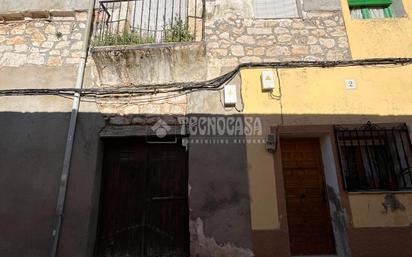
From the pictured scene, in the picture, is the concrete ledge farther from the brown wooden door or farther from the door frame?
the brown wooden door

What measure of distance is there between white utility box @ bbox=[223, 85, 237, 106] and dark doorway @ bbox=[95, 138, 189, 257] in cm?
109

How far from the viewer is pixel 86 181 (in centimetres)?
454

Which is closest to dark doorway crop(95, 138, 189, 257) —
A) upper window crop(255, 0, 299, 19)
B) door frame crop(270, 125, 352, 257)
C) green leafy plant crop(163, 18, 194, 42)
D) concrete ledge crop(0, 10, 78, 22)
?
door frame crop(270, 125, 352, 257)

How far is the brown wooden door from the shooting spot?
4414mm

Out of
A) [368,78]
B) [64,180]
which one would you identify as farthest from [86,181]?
[368,78]

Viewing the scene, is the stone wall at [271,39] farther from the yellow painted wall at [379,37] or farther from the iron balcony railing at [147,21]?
the iron balcony railing at [147,21]

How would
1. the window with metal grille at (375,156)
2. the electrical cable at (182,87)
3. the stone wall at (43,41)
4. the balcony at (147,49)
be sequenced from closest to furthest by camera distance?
the window with metal grille at (375,156)
the electrical cable at (182,87)
the balcony at (147,49)
the stone wall at (43,41)

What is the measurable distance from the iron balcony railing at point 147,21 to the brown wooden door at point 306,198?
8.75ft

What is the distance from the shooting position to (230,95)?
4754 millimetres

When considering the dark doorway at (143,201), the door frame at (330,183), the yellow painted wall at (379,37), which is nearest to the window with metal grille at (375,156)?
the door frame at (330,183)

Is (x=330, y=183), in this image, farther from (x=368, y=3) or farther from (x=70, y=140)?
(x=70, y=140)

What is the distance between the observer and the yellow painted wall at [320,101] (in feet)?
14.5

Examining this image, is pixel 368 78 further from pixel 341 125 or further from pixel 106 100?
pixel 106 100

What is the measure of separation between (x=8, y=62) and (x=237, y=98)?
13.8 feet
